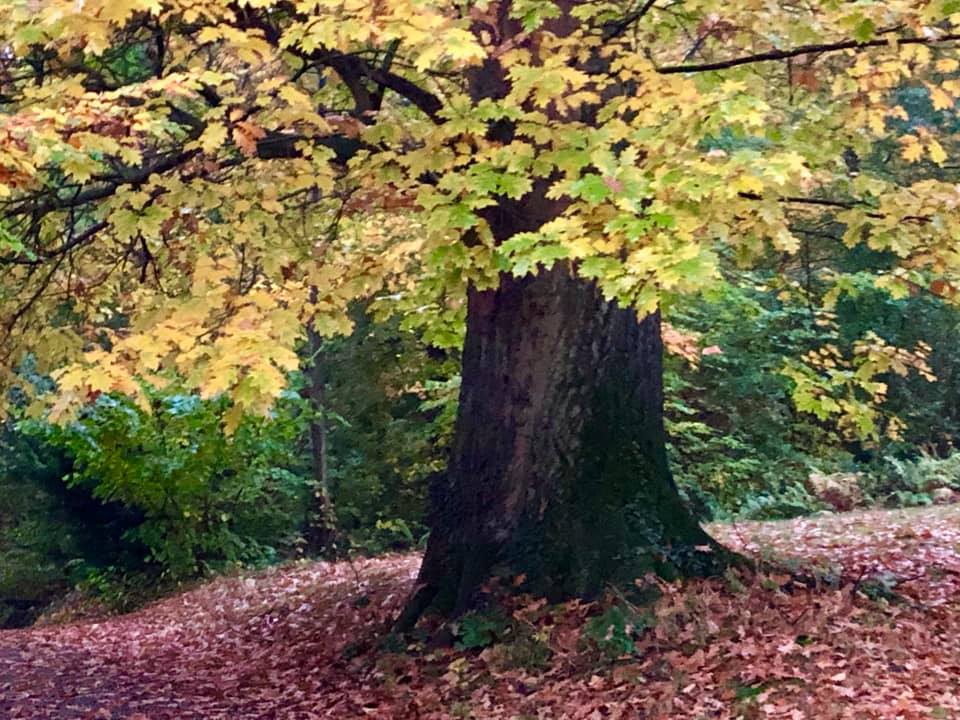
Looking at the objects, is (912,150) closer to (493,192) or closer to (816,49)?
(816,49)

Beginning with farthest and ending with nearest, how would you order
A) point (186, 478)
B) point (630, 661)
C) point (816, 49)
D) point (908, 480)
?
point (908, 480) → point (186, 478) → point (630, 661) → point (816, 49)

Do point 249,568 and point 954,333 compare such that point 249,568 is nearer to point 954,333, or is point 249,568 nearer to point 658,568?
point 658,568

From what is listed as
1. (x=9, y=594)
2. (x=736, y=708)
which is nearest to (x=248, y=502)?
(x=9, y=594)

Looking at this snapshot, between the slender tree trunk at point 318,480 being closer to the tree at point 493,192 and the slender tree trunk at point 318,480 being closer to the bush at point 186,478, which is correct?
the bush at point 186,478

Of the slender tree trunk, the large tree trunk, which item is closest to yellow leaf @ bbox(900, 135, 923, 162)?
the large tree trunk

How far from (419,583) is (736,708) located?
3123 millimetres

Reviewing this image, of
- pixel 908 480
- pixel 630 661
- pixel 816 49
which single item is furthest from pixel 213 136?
pixel 908 480

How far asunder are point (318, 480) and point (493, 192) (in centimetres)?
1056

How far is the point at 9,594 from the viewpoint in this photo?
1858 cm

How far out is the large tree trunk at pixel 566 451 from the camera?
705 cm

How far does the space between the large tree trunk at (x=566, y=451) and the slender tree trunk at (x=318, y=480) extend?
8032 mm

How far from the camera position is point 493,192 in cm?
598

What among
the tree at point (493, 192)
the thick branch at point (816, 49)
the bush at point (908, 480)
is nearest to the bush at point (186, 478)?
the tree at point (493, 192)

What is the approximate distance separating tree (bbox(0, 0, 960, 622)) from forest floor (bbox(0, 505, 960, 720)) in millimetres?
558
